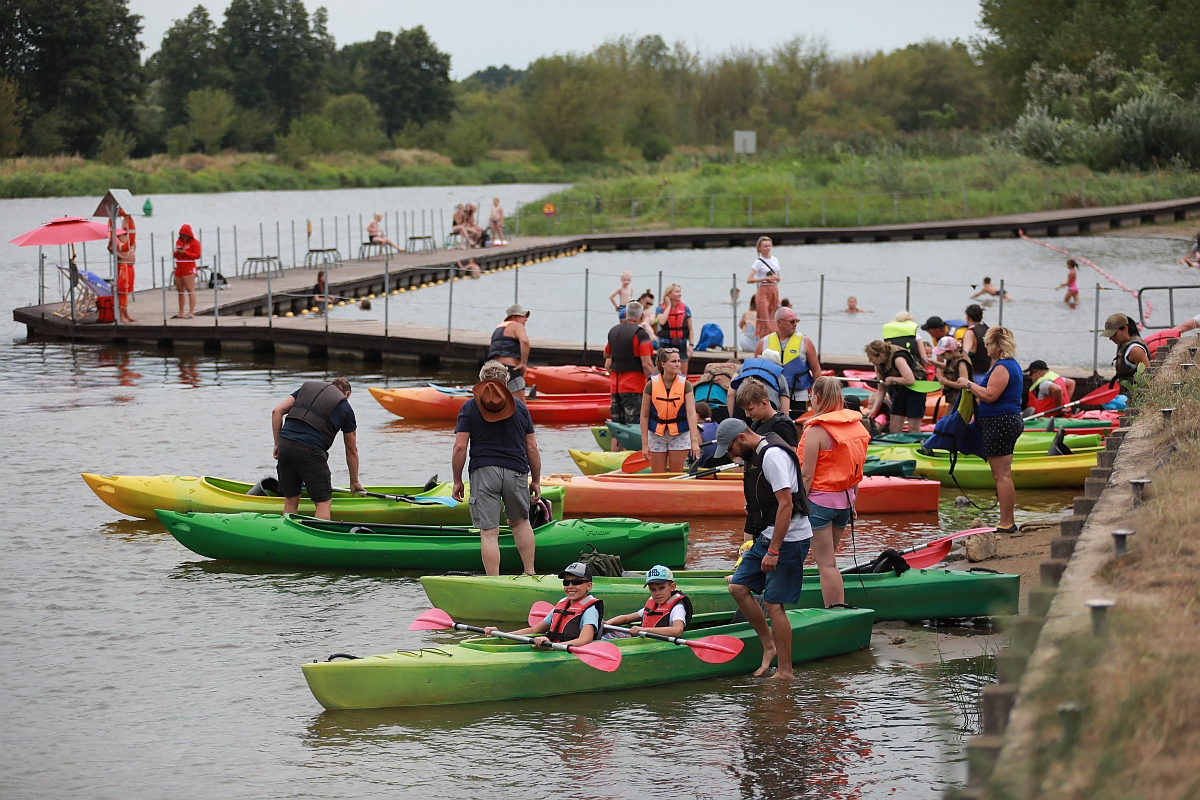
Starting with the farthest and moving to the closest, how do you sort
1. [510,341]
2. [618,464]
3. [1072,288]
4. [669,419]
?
[1072,288]
[510,341]
[618,464]
[669,419]

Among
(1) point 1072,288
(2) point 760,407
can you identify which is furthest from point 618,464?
(1) point 1072,288

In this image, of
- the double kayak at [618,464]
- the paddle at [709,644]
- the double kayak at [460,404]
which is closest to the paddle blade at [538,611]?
the paddle at [709,644]

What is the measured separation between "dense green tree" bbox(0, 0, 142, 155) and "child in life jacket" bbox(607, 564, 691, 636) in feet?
232

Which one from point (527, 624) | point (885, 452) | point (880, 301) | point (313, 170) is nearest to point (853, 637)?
point (527, 624)

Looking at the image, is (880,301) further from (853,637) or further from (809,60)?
(809,60)

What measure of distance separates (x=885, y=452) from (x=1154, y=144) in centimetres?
4176

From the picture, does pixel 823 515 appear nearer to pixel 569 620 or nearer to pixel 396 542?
pixel 569 620

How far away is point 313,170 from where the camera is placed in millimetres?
76312

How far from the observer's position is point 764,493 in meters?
6.75

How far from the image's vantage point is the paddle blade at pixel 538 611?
24.6 feet

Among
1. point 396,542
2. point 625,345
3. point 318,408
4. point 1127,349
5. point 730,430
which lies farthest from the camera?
point 625,345

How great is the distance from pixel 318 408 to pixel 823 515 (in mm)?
4125

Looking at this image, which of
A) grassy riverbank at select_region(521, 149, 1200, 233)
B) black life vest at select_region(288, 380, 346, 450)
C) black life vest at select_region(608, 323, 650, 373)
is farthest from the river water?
grassy riverbank at select_region(521, 149, 1200, 233)

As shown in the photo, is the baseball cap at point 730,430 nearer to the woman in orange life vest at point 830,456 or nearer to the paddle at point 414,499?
the woman in orange life vest at point 830,456
